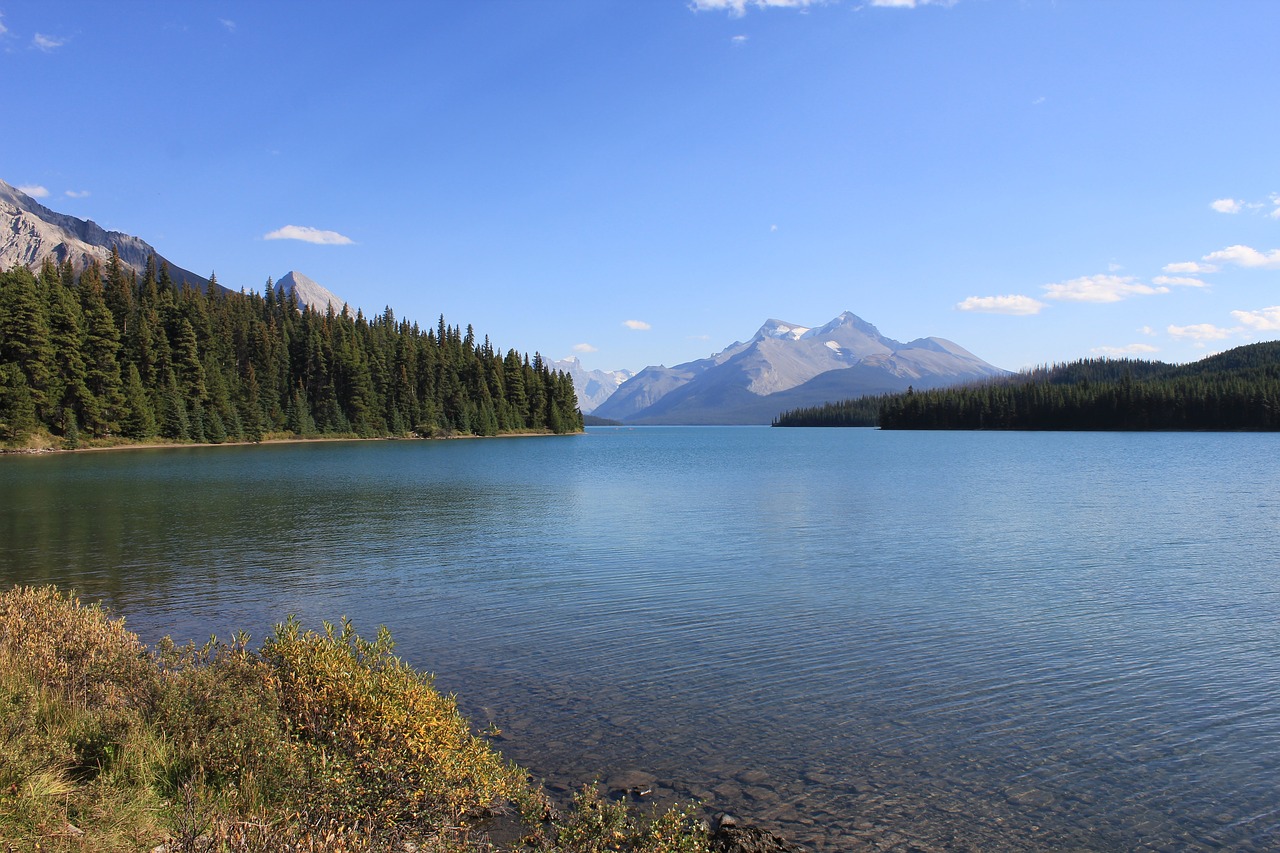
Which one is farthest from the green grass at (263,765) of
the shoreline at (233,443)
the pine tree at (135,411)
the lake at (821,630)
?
the pine tree at (135,411)

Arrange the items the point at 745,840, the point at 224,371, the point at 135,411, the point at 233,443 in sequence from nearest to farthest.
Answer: the point at 745,840 < the point at 135,411 < the point at 233,443 < the point at 224,371

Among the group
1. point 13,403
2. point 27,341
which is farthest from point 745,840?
point 27,341

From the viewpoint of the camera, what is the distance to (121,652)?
35.8 ft

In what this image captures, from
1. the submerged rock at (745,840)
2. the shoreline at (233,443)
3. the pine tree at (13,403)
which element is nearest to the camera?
the submerged rock at (745,840)

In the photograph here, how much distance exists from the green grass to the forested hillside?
100 m

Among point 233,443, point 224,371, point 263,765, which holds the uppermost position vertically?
point 224,371

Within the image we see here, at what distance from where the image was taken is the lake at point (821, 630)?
9.89 meters

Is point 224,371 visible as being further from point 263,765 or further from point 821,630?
point 263,765

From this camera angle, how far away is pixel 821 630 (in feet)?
56.0

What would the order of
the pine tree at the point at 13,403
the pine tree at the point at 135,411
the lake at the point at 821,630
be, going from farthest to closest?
the pine tree at the point at 135,411
the pine tree at the point at 13,403
the lake at the point at 821,630

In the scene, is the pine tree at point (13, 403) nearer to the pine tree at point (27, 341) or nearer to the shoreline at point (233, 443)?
the pine tree at point (27, 341)

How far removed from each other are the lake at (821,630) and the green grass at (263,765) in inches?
78.0

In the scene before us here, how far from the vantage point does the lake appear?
9.89 m

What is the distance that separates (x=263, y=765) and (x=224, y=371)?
135 m
